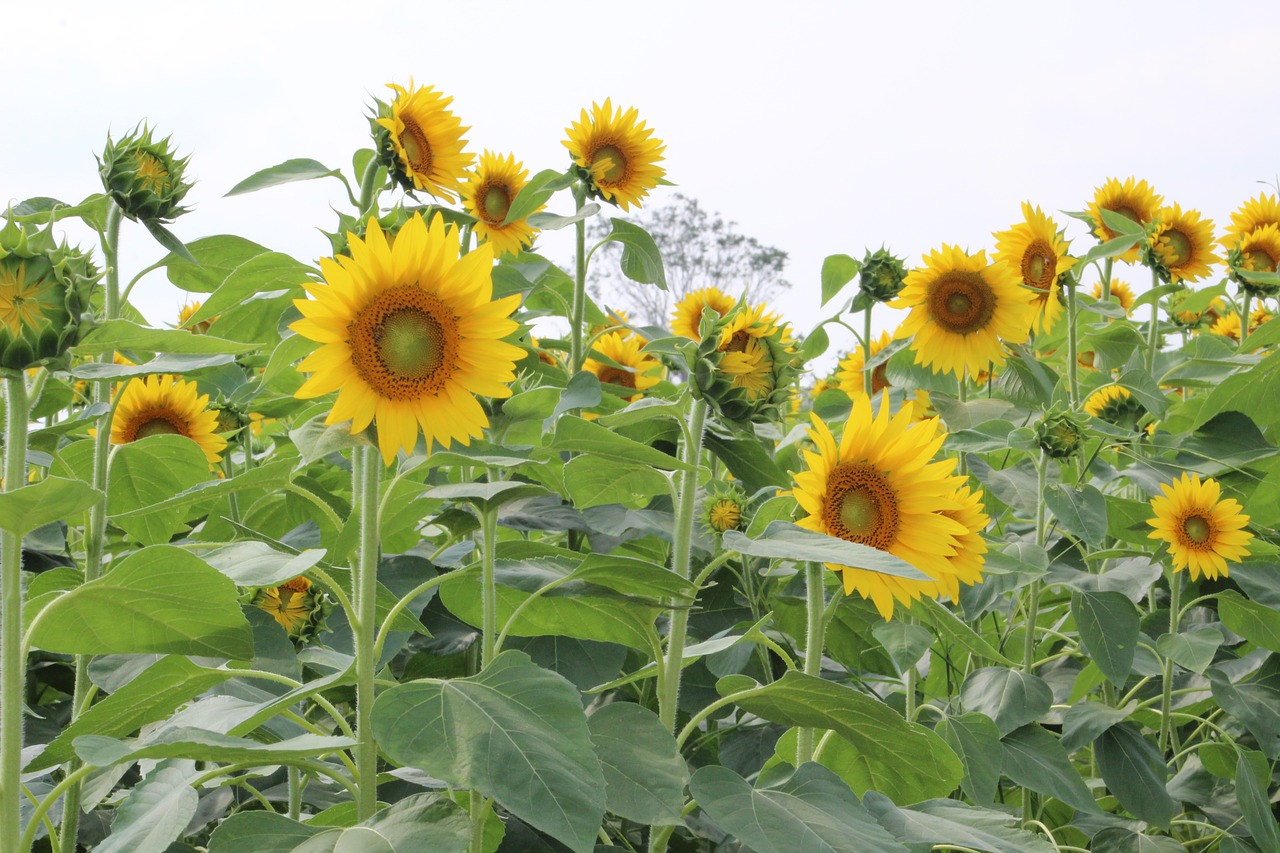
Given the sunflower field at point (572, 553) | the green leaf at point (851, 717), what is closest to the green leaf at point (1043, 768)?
the sunflower field at point (572, 553)

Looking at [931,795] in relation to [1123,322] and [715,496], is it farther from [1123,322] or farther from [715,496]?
[1123,322]

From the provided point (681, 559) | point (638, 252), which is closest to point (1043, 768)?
point (681, 559)

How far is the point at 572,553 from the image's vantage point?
1.24 metres

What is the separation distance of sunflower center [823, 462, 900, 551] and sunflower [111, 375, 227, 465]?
1.17m

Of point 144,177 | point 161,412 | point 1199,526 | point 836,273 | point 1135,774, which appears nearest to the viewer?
point 144,177

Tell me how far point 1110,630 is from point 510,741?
43.8 inches

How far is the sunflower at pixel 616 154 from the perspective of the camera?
2217 millimetres

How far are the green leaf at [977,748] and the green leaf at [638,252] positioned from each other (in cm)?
86

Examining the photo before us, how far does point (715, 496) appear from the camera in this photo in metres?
1.77

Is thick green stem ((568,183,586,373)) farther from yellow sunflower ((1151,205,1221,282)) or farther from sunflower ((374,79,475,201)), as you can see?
yellow sunflower ((1151,205,1221,282))

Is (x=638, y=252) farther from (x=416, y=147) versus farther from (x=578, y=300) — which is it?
(x=416, y=147)

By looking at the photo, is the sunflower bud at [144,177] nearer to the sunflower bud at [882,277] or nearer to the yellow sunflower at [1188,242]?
the sunflower bud at [882,277]

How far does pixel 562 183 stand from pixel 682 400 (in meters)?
0.65

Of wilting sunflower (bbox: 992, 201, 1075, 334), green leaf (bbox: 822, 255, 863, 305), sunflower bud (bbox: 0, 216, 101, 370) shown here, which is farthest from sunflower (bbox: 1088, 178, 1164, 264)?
sunflower bud (bbox: 0, 216, 101, 370)
